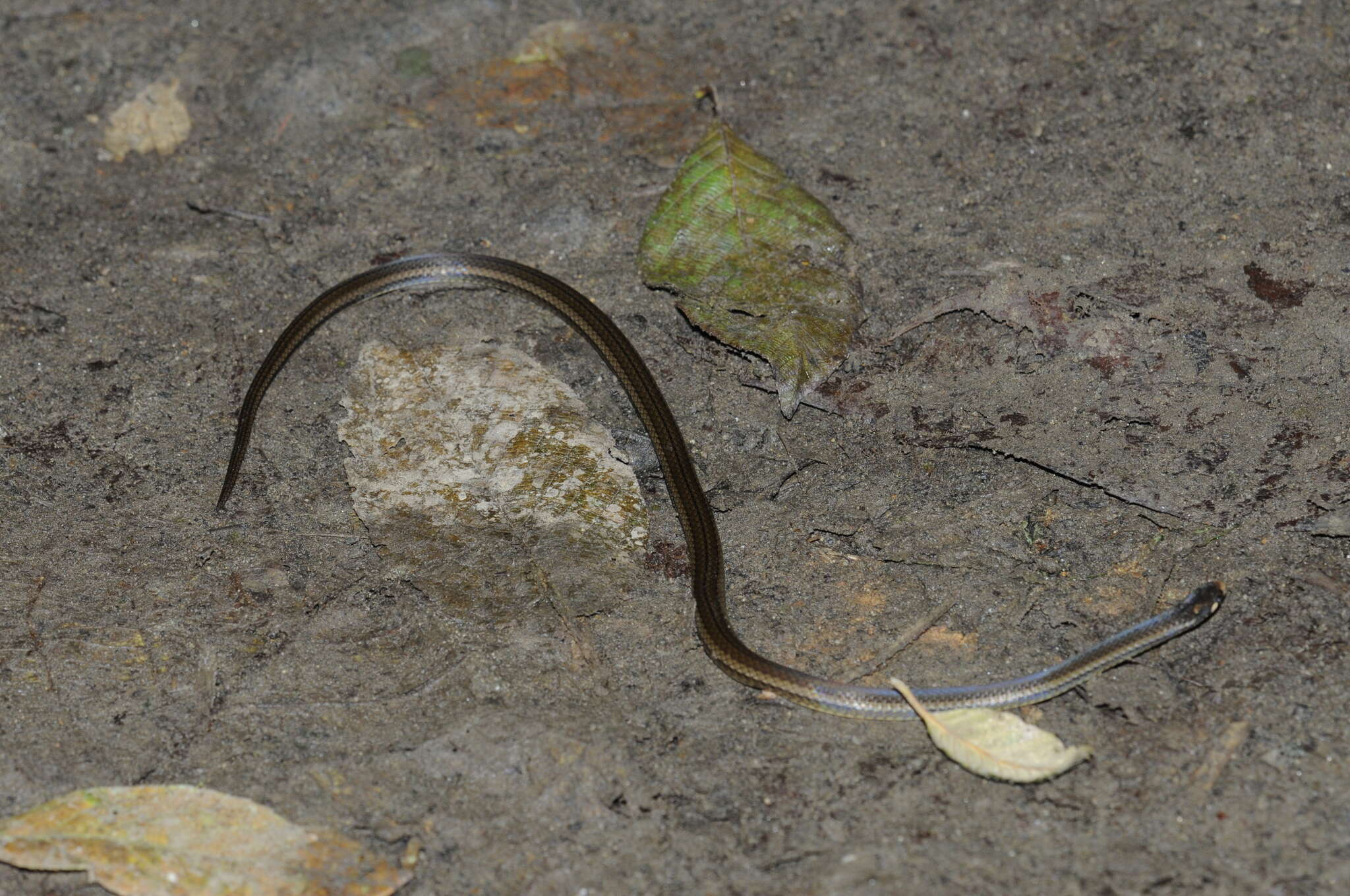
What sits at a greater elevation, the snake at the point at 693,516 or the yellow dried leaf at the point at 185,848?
the snake at the point at 693,516

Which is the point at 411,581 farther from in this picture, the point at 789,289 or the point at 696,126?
the point at 696,126

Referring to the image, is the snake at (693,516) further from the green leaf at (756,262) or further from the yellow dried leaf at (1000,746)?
the green leaf at (756,262)

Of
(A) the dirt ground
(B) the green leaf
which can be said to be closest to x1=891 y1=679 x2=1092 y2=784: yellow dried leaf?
(A) the dirt ground

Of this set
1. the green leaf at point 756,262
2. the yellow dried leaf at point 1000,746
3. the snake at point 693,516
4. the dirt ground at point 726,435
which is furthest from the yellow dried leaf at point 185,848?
the green leaf at point 756,262

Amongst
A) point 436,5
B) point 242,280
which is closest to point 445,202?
point 242,280

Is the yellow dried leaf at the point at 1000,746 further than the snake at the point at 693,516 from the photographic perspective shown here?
No

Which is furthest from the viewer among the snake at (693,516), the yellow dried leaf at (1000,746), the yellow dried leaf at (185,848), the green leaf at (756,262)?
the green leaf at (756,262)

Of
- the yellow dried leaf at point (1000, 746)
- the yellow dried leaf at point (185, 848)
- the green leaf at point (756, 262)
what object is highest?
the green leaf at point (756, 262)
